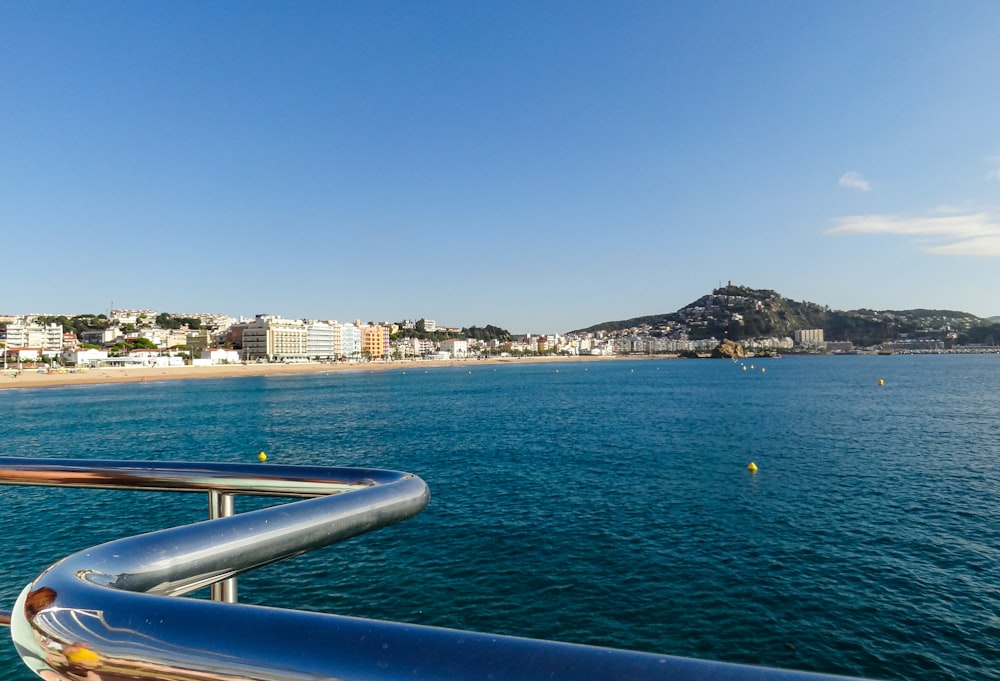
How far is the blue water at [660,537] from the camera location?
33.1 ft

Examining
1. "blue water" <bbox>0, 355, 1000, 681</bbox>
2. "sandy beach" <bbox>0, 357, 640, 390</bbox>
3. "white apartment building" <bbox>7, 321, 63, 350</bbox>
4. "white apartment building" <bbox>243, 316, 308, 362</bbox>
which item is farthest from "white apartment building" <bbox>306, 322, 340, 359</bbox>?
"blue water" <bbox>0, 355, 1000, 681</bbox>

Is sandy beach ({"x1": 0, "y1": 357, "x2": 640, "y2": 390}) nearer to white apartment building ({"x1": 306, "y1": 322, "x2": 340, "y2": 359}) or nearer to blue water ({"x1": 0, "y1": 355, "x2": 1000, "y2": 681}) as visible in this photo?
white apartment building ({"x1": 306, "y1": 322, "x2": 340, "y2": 359})

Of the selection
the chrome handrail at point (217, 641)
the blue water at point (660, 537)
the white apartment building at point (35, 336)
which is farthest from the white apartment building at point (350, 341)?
the chrome handrail at point (217, 641)

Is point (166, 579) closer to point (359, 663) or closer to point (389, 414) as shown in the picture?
point (359, 663)

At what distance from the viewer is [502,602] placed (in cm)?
1119

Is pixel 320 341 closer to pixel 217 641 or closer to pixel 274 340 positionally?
pixel 274 340

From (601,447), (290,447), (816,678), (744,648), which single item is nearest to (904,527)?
(744,648)

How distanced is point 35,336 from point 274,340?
2652 inches

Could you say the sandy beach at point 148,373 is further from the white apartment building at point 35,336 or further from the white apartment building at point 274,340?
the white apartment building at point 35,336

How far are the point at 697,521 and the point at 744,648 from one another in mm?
6649

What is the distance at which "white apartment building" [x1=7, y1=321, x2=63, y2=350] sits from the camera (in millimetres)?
152375

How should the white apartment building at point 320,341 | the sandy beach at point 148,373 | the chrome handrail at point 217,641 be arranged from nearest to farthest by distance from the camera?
the chrome handrail at point 217,641
the sandy beach at point 148,373
the white apartment building at point 320,341

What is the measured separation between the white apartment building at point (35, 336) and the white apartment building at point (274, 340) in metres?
50.9

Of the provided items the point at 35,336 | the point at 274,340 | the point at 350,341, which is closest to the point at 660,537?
Answer: the point at 274,340
